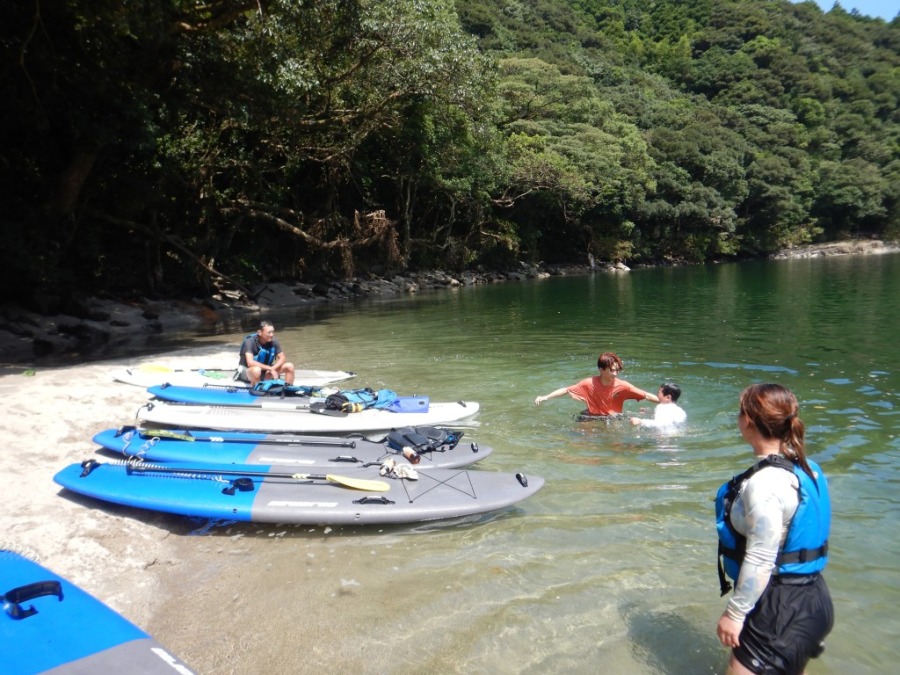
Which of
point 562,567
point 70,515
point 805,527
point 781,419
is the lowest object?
point 562,567


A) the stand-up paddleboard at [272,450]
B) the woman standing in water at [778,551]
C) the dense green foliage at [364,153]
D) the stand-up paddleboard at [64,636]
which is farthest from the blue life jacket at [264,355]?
the woman standing in water at [778,551]

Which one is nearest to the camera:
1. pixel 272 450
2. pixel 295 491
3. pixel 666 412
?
pixel 295 491

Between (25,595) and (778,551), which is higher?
(778,551)

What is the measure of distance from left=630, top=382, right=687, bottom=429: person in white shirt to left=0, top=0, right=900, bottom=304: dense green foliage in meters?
10.1

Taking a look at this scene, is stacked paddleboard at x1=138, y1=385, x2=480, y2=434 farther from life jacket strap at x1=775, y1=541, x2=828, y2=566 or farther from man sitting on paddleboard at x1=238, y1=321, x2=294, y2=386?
life jacket strap at x1=775, y1=541, x2=828, y2=566

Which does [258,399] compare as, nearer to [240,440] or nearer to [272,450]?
[240,440]

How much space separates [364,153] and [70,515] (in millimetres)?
24159

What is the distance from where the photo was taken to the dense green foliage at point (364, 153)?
492 inches

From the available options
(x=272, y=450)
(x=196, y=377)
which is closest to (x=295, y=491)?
(x=272, y=450)

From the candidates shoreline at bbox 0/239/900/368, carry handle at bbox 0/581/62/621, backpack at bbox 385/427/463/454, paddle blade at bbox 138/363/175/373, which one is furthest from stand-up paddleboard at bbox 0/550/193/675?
shoreline at bbox 0/239/900/368

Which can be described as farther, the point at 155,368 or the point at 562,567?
the point at 155,368

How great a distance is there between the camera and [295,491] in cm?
476

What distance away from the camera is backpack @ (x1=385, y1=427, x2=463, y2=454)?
226 inches

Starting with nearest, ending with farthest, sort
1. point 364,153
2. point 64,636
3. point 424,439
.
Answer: point 64,636 < point 424,439 < point 364,153
